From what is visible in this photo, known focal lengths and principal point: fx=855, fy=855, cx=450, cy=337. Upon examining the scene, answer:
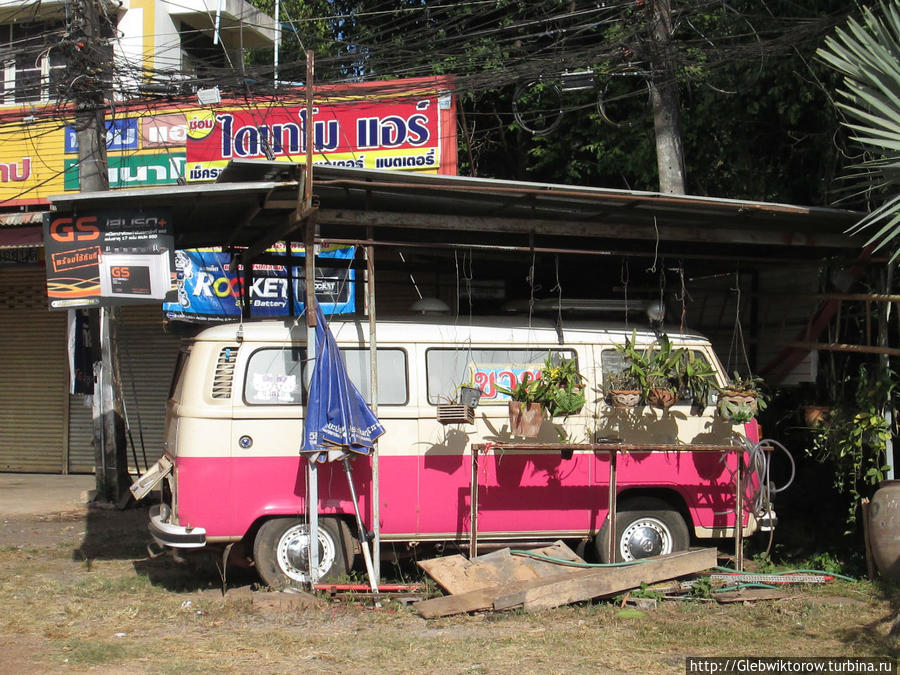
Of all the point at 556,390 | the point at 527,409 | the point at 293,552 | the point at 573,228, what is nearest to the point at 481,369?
the point at 527,409

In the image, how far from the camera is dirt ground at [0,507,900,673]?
210 inches

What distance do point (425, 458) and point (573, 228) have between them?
238 cm

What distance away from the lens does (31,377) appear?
546 inches

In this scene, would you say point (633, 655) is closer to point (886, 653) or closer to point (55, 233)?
point (886, 653)

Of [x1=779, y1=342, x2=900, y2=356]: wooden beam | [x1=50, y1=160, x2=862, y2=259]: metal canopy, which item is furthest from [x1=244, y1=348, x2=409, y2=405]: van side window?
[x1=779, y1=342, x2=900, y2=356]: wooden beam

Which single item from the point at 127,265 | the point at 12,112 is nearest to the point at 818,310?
the point at 127,265

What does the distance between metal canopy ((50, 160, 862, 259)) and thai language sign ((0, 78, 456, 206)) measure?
3.70 m

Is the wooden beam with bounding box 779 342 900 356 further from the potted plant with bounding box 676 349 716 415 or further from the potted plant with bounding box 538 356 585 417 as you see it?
the potted plant with bounding box 538 356 585 417

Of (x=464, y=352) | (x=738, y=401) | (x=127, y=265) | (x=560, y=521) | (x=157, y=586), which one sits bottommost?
(x=157, y=586)

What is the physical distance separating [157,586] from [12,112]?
8742 mm

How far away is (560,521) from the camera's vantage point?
7133mm

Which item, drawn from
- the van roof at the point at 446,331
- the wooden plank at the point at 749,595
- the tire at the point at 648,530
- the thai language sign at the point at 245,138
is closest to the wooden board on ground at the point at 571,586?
the wooden plank at the point at 749,595

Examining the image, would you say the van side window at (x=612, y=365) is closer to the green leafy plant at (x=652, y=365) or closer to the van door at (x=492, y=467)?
the green leafy plant at (x=652, y=365)

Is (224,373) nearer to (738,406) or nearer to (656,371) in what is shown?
(656,371)
